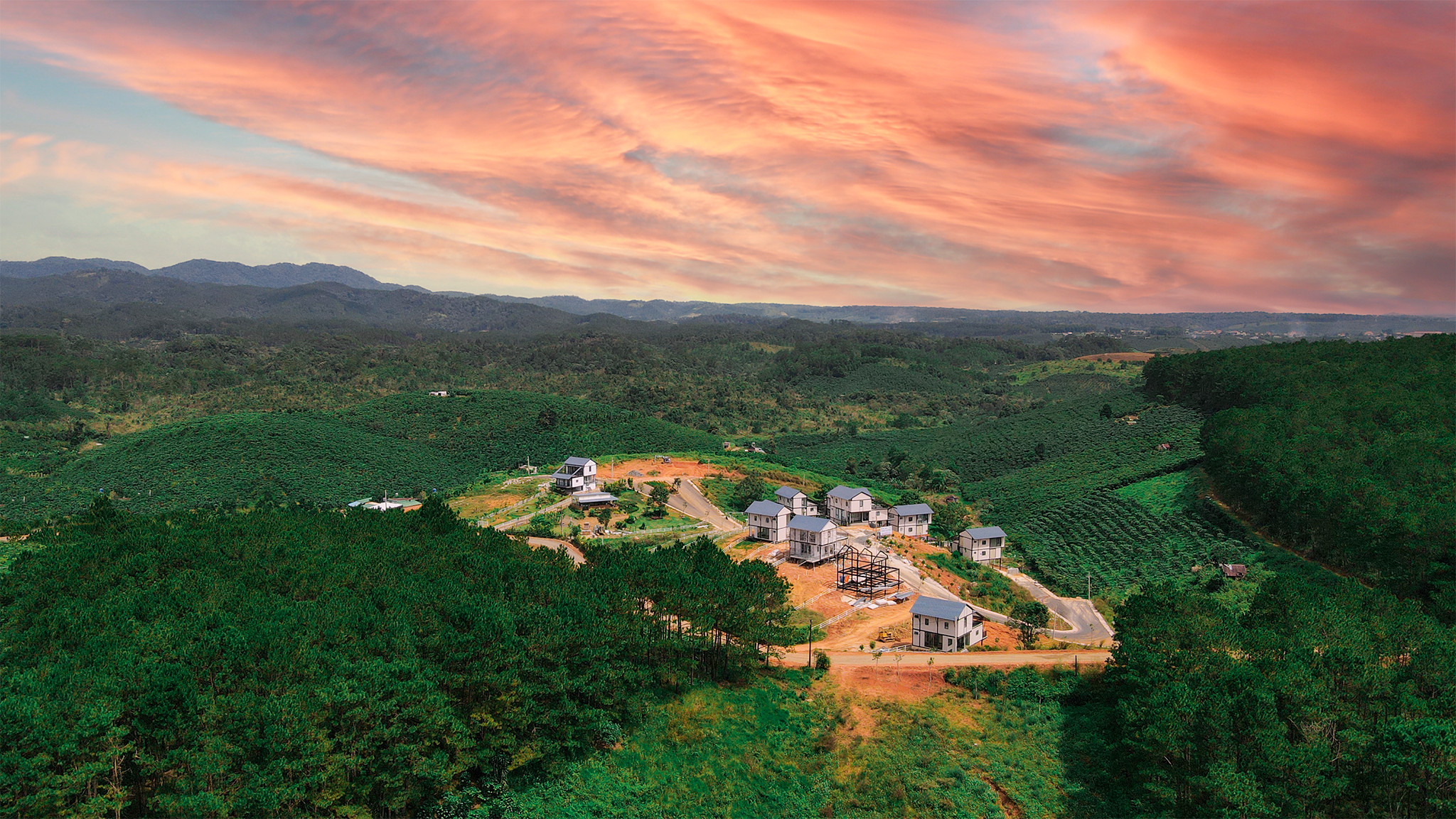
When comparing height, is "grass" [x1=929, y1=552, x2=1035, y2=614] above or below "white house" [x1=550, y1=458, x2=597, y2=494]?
below

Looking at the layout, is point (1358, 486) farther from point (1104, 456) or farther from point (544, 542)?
point (544, 542)

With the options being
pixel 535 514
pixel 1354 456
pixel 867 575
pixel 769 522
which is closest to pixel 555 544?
pixel 535 514

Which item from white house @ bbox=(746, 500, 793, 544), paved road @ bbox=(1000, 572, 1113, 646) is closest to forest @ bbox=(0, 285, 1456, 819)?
paved road @ bbox=(1000, 572, 1113, 646)

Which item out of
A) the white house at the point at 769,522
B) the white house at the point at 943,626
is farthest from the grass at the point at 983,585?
the white house at the point at 769,522

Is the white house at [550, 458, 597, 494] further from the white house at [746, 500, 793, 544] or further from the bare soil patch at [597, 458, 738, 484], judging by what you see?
the white house at [746, 500, 793, 544]

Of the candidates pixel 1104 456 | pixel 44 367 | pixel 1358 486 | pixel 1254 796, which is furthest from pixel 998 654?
pixel 44 367

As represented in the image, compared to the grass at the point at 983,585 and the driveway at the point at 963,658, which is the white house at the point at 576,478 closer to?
the grass at the point at 983,585

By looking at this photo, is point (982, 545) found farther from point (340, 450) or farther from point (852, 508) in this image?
point (340, 450)
